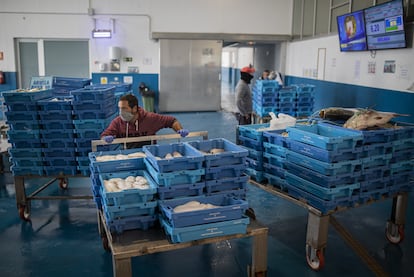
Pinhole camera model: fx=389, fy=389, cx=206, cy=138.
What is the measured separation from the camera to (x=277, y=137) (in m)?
4.03

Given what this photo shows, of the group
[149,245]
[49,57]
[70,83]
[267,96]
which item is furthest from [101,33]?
[149,245]

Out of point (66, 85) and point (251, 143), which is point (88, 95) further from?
point (66, 85)

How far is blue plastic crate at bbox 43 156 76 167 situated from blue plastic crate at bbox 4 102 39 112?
0.62m

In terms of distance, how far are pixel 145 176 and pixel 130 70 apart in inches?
413

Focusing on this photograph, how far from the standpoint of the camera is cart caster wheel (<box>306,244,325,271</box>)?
3.56 m

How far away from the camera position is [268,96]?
861 centimetres

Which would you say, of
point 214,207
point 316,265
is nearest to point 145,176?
point 214,207

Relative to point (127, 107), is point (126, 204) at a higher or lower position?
lower

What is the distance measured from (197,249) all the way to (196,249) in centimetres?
1

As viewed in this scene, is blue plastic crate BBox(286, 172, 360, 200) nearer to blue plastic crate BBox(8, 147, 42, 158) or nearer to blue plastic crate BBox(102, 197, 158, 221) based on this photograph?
blue plastic crate BBox(102, 197, 158, 221)

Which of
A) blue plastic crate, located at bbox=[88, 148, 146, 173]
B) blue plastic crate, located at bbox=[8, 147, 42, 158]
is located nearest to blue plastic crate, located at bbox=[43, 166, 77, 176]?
blue plastic crate, located at bbox=[8, 147, 42, 158]

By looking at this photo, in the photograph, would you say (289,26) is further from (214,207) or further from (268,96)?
(214,207)

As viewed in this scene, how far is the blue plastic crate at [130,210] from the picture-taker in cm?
278

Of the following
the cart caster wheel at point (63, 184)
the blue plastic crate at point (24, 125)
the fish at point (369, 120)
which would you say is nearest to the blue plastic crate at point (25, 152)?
the blue plastic crate at point (24, 125)
